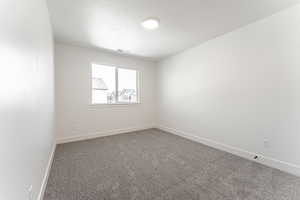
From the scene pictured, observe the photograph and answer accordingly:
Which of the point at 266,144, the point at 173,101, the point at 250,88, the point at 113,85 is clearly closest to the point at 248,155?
the point at 266,144

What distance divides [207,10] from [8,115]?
2.58 meters

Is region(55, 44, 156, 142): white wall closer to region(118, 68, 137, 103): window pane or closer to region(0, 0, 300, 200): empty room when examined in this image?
region(0, 0, 300, 200): empty room

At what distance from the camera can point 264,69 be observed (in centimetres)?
212

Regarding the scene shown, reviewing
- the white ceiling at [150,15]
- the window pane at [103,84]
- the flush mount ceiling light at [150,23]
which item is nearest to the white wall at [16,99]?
the white ceiling at [150,15]

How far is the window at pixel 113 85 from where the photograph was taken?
3652mm

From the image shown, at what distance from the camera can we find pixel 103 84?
149 inches

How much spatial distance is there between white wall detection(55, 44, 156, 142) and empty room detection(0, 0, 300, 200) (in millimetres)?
25

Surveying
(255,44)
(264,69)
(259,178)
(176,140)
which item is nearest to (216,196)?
(259,178)

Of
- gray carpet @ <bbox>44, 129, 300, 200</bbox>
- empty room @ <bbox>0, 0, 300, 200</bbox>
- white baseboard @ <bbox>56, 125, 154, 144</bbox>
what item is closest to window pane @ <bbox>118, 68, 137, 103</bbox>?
empty room @ <bbox>0, 0, 300, 200</bbox>

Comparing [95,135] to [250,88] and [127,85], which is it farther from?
[250,88]

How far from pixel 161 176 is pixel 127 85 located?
3042 mm

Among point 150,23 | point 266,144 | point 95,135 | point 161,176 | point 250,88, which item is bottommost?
point 161,176

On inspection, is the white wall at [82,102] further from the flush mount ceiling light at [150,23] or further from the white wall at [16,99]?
the white wall at [16,99]

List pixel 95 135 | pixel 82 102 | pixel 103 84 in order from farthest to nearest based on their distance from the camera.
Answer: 1. pixel 103 84
2. pixel 95 135
3. pixel 82 102
